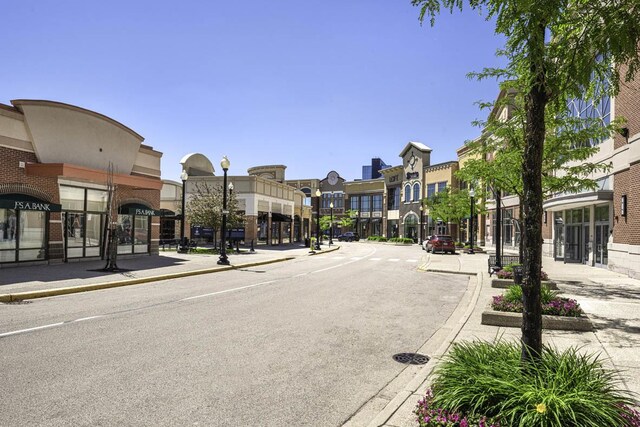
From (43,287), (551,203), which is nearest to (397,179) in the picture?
(551,203)

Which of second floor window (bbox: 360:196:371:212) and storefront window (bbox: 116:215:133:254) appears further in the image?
second floor window (bbox: 360:196:371:212)

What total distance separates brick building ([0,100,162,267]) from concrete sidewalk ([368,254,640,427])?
16.4 metres

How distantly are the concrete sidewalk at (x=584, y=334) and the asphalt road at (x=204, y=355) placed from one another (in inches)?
18.0

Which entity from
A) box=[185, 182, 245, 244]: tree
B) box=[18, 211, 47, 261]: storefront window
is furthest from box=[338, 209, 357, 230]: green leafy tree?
box=[18, 211, 47, 261]: storefront window

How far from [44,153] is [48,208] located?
2611mm

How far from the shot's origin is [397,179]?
76625 mm

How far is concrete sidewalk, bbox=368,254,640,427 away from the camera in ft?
15.3

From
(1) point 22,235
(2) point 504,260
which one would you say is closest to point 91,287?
(1) point 22,235

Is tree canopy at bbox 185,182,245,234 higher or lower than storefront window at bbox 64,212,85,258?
higher

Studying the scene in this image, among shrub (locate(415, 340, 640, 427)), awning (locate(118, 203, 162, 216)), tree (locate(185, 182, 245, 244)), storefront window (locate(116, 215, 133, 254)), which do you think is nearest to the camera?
shrub (locate(415, 340, 640, 427))

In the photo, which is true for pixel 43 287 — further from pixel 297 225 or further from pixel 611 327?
pixel 297 225

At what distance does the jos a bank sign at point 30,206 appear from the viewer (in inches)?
621

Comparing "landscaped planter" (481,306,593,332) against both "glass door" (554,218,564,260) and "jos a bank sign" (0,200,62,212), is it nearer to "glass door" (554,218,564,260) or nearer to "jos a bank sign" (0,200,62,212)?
"jos a bank sign" (0,200,62,212)

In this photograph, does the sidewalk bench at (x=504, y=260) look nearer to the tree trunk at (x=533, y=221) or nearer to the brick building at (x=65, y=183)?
the tree trunk at (x=533, y=221)
